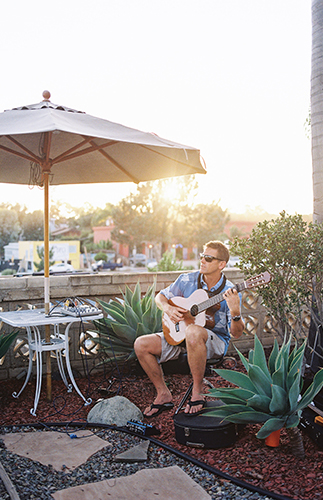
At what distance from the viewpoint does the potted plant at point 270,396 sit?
2.53m

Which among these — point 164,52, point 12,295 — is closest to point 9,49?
point 164,52

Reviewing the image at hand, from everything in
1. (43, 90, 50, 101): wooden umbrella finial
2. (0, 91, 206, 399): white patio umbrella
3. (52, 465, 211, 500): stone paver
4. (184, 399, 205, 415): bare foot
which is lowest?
(52, 465, 211, 500): stone paver

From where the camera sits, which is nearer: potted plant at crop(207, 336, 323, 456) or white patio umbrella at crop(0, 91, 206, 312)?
potted plant at crop(207, 336, 323, 456)

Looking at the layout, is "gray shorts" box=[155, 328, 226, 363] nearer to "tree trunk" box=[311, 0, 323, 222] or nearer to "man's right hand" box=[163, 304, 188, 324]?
"man's right hand" box=[163, 304, 188, 324]

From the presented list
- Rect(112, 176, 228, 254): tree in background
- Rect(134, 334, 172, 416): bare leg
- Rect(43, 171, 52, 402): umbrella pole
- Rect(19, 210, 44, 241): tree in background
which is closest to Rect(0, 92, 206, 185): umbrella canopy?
Rect(43, 171, 52, 402): umbrella pole

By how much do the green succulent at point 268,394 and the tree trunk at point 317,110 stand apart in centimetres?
224

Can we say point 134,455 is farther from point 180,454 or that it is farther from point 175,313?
point 175,313

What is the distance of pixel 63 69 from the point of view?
9000 millimetres

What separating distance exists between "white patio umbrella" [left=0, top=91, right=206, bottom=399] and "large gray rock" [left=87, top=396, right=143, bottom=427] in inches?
29.0

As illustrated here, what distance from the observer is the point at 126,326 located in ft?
14.2

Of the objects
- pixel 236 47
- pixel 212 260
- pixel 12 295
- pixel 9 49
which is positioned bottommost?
pixel 12 295

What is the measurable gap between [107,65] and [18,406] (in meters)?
7.04

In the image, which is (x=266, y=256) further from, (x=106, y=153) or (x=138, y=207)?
(x=138, y=207)

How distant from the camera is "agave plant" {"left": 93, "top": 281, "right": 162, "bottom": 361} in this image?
4348 millimetres
